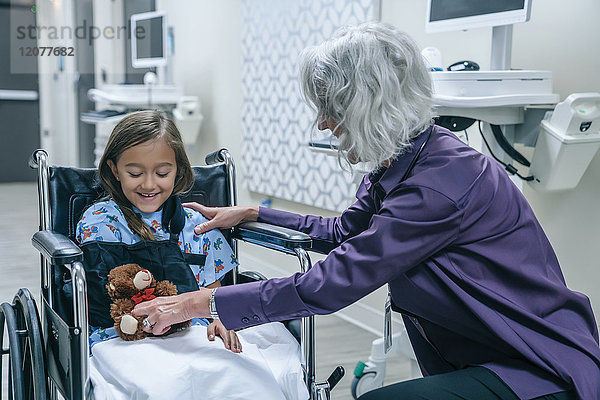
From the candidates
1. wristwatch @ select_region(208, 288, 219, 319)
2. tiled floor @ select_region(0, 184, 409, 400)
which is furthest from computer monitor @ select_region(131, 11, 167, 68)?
wristwatch @ select_region(208, 288, 219, 319)

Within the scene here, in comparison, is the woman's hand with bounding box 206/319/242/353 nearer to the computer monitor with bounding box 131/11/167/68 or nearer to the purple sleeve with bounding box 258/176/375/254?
the purple sleeve with bounding box 258/176/375/254

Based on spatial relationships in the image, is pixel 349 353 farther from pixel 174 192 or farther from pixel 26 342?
pixel 26 342

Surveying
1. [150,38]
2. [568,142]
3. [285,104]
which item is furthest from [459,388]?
[150,38]

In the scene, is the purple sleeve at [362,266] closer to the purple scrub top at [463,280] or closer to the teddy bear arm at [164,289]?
the purple scrub top at [463,280]

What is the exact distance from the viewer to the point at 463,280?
1233 millimetres

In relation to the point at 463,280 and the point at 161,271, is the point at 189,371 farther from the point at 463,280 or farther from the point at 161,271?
the point at 463,280

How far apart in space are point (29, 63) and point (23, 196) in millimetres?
1835

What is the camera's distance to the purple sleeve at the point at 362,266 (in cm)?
121

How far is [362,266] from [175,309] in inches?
14.7

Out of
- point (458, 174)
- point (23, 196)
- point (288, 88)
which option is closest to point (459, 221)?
point (458, 174)

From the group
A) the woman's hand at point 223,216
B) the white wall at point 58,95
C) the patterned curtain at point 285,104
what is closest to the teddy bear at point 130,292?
the woman's hand at point 223,216

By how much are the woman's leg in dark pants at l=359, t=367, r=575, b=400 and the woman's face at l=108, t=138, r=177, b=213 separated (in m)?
0.73

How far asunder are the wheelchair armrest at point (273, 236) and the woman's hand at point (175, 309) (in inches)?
10.6

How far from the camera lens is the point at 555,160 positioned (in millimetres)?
1888
